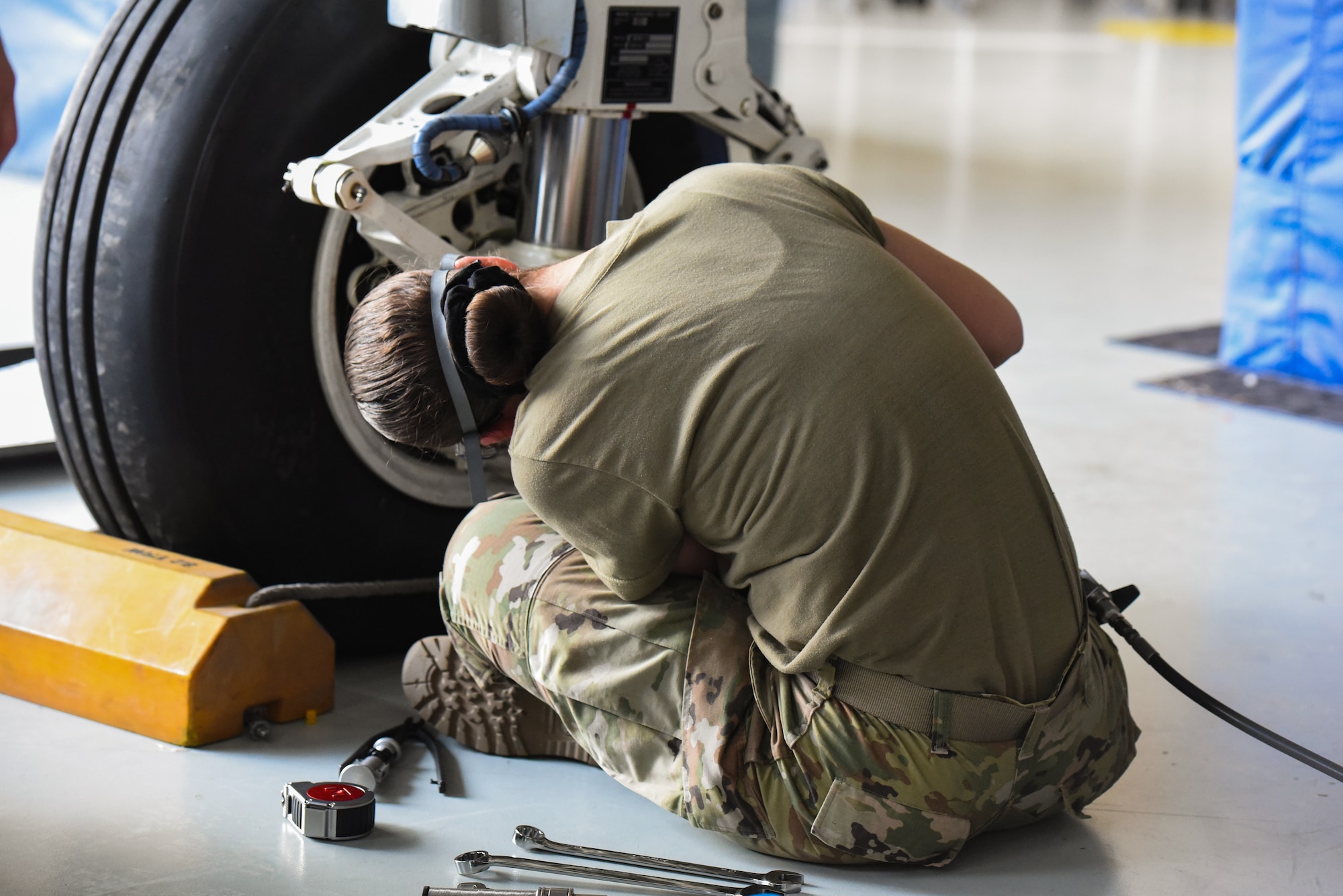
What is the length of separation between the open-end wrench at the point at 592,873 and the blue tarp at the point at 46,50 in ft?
9.40

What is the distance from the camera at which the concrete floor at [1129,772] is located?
137cm

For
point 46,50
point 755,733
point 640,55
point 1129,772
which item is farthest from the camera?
point 46,50

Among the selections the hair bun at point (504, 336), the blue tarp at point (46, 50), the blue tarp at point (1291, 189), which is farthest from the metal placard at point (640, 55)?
the blue tarp at point (46, 50)

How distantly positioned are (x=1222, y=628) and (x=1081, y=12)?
21009 mm

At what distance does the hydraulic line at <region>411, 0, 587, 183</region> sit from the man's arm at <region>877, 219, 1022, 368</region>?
0.47m

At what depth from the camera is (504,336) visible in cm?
126

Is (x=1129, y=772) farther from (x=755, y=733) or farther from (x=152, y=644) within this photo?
(x=152, y=644)

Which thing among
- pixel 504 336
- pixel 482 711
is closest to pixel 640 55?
pixel 504 336

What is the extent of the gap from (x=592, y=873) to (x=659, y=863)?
70 millimetres

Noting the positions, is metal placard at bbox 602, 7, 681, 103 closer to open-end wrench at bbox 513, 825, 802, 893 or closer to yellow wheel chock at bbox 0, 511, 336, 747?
yellow wheel chock at bbox 0, 511, 336, 747

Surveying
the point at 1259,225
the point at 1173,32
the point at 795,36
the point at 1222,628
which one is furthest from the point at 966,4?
the point at 1222,628

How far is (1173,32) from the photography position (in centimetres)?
1770

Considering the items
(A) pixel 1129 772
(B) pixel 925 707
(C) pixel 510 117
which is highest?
(C) pixel 510 117

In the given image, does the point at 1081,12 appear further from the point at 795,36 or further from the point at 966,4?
the point at 795,36
